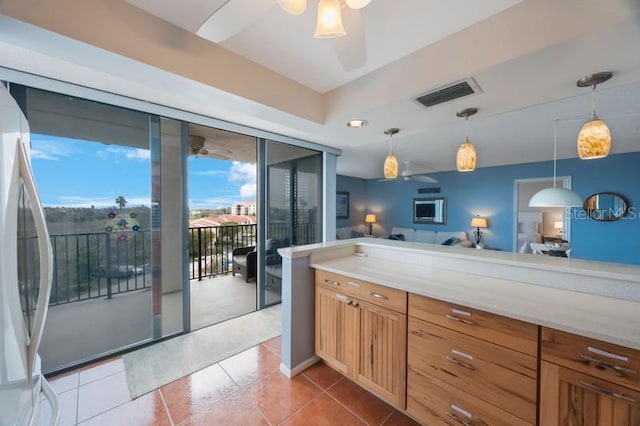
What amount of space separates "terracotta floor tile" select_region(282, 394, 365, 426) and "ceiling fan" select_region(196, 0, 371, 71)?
218 cm

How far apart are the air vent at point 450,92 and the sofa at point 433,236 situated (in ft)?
15.2

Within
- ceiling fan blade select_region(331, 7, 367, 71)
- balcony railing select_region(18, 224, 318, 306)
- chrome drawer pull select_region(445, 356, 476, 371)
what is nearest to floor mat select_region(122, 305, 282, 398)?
balcony railing select_region(18, 224, 318, 306)

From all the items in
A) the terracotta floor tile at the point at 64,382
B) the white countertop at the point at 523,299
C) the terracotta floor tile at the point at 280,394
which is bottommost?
the terracotta floor tile at the point at 280,394

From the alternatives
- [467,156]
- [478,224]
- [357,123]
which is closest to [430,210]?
[478,224]

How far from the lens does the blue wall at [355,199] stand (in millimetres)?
7227

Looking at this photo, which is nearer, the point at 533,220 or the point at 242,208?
the point at 242,208

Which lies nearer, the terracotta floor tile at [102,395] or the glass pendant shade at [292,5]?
the glass pendant shade at [292,5]

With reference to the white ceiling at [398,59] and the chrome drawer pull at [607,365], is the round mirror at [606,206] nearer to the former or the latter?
the white ceiling at [398,59]

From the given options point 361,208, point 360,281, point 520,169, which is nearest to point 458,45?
point 360,281

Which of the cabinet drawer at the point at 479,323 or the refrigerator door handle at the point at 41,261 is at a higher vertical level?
the refrigerator door handle at the point at 41,261

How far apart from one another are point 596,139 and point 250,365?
2.91 meters

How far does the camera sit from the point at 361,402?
176cm

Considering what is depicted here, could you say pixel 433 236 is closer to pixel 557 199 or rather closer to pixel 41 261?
pixel 557 199

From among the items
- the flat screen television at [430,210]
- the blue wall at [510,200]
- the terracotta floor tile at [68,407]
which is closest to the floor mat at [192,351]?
the terracotta floor tile at [68,407]
